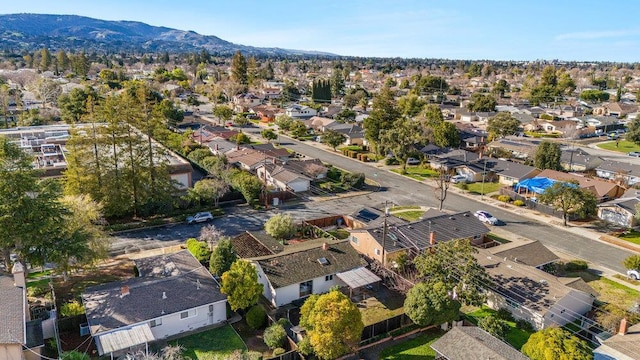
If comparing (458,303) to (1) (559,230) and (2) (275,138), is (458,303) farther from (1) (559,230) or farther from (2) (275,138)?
(2) (275,138)

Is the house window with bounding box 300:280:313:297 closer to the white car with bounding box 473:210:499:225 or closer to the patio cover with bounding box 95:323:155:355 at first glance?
the patio cover with bounding box 95:323:155:355

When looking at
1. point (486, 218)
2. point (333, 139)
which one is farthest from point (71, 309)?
point (333, 139)

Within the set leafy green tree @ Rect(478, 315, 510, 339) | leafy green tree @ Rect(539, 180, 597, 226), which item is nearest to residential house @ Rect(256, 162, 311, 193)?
leafy green tree @ Rect(539, 180, 597, 226)

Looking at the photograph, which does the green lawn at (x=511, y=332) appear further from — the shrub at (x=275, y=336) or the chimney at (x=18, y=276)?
the chimney at (x=18, y=276)

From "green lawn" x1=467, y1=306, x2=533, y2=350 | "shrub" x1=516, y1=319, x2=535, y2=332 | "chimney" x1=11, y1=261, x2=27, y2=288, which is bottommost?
"green lawn" x1=467, y1=306, x2=533, y2=350

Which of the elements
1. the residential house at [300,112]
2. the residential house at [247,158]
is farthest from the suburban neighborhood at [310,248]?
the residential house at [300,112]
